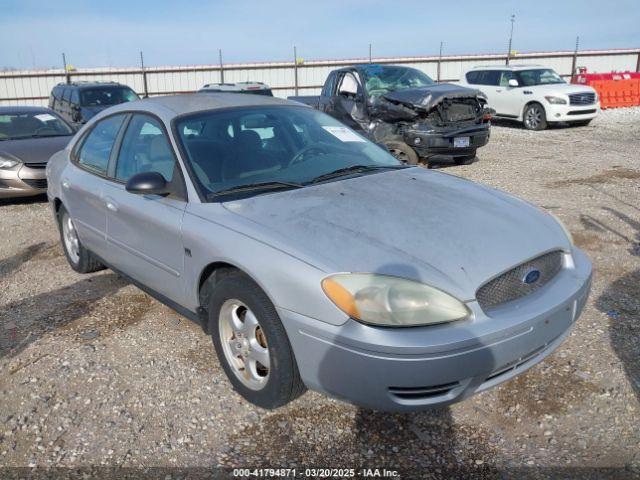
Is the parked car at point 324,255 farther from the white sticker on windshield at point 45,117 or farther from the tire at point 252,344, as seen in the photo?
the white sticker on windshield at point 45,117

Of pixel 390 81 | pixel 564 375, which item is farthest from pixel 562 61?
pixel 564 375

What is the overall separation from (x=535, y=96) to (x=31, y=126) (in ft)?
40.8

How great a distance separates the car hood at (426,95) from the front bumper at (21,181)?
5.44 meters

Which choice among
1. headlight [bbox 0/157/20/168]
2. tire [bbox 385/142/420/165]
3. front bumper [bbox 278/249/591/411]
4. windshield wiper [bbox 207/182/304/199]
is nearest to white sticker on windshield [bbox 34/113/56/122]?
headlight [bbox 0/157/20/168]

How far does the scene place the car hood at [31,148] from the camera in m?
7.71

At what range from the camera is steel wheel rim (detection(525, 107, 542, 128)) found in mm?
15141

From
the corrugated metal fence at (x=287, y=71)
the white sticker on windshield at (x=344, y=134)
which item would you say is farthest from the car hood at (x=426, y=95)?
the corrugated metal fence at (x=287, y=71)

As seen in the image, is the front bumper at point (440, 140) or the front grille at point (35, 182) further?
the front bumper at point (440, 140)

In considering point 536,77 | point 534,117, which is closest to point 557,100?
point 534,117

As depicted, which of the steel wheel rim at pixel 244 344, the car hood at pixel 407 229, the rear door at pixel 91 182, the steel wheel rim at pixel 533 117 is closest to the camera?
the car hood at pixel 407 229

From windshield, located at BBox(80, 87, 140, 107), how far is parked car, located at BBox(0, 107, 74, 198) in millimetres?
4075

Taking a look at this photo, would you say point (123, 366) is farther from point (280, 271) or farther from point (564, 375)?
point (564, 375)

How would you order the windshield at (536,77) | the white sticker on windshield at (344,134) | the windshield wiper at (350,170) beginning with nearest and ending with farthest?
the windshield wiper at (350,170) → the white sticker on windshield at (344,134) → the windshield at (536,77)

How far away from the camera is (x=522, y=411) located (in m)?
2.82
